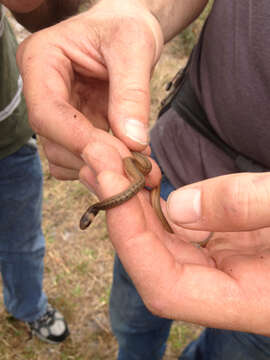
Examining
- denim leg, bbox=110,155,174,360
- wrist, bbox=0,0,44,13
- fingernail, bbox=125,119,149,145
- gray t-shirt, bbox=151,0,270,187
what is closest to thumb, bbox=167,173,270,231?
fingernail, bbox=125,119,149,145

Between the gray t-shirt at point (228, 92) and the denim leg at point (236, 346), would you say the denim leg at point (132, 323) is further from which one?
the gray t-shirt at point (228, 92)

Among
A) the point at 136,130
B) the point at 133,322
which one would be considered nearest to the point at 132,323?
the point at 133,322

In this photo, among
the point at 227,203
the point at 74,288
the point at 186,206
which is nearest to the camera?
the point at 227,203

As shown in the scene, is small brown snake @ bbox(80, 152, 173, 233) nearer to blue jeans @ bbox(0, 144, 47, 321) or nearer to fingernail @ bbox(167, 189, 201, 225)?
fingernail @ bbox(167, 189, 201, 225)

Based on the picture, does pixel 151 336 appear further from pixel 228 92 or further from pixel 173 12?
pixel 173 12

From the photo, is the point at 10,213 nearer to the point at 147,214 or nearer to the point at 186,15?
the point at 147,214

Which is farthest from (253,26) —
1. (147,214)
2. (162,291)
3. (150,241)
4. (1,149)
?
Answer: (1,149)
